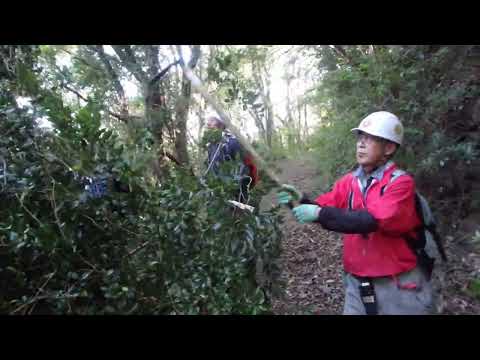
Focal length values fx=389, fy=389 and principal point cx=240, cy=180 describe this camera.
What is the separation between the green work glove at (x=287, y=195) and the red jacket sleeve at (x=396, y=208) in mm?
532

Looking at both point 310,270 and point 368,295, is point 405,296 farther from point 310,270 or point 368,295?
point 310,270

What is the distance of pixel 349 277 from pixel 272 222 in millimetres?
658

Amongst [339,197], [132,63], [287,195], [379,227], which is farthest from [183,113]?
[379,227]

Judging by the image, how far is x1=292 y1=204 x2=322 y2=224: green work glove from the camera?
243cm

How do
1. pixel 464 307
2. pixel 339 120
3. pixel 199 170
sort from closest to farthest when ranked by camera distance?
1. pixel 199 170
2. pixel 464 307
3. pixel 339 120

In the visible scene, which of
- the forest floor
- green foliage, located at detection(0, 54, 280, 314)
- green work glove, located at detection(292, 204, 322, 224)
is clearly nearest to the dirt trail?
the forest floor

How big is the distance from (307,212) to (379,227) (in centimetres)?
44

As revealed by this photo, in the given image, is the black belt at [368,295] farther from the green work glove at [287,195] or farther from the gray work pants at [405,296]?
the green work glove at [287,195]

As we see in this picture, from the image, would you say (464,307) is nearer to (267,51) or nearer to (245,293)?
(245,293)

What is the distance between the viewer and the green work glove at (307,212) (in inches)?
95.8

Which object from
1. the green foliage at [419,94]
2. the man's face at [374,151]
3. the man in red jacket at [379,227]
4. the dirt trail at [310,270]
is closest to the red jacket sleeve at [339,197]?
the man in red jacket at [379,227]

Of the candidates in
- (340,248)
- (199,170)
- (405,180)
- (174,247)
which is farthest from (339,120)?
(174,247)

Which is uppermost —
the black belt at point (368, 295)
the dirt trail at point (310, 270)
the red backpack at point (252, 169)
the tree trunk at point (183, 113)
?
the tree trunk at point (183, 113)

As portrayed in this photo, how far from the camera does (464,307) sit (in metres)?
4.14
